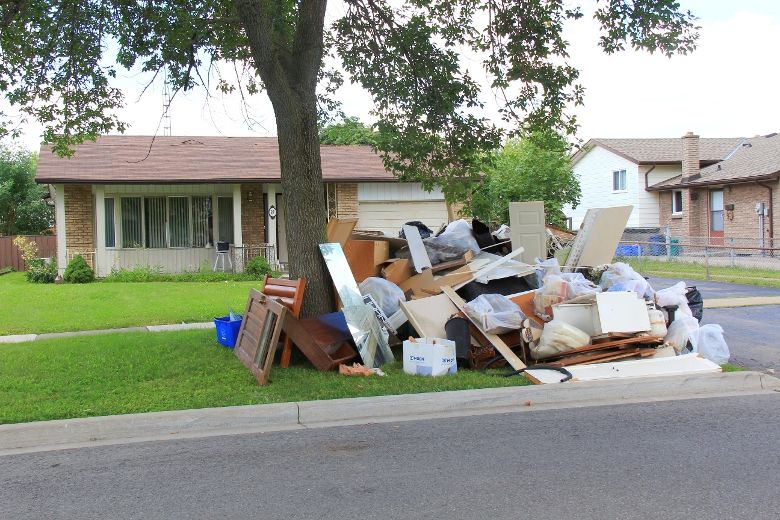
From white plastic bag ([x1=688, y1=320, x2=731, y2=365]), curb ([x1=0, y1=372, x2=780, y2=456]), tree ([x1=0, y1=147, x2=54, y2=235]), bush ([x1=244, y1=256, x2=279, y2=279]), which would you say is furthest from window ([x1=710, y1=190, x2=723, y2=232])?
tree ([x1=0, y1=147, x2=54, y2=235])

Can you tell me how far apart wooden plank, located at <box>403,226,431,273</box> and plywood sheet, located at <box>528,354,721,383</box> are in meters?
3.08

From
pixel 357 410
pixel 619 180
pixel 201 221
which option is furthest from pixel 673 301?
pixel 619 180

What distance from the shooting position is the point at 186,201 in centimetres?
2255

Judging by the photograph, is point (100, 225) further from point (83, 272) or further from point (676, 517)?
point (676, 517)

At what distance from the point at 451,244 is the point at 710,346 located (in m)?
4.07

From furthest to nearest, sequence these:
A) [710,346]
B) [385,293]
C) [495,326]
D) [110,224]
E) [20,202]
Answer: [20,202] < [110,224] < [385,293] < [710,346] < [495,326]

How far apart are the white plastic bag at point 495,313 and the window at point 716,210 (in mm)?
25015

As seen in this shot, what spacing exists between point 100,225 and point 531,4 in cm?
1483

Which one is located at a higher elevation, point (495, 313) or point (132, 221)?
point (132, 221)

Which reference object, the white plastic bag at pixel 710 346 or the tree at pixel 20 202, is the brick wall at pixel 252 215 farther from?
the tree at pixel 20 202

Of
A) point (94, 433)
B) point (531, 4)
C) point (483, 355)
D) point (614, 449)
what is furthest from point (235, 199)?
point (614, 449)

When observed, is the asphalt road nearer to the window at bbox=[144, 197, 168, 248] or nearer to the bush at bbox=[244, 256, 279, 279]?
the bush at bbox=[244, 256, 279, 279]

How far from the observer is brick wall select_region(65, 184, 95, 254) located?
2114 cm

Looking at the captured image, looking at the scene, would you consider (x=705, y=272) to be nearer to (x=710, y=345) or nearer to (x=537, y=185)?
(x=537, y=185)
